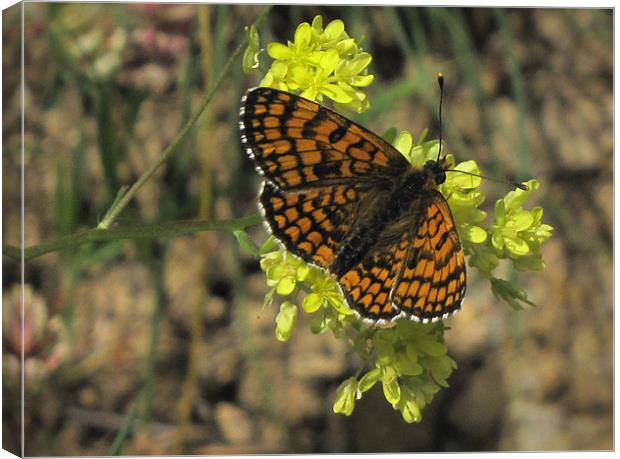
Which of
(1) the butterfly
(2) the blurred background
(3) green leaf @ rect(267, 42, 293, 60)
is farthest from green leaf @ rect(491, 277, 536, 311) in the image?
(2) the blurred background

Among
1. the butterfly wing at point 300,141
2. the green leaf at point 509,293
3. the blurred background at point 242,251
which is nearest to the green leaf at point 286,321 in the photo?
the butterfly wing at point 300,141

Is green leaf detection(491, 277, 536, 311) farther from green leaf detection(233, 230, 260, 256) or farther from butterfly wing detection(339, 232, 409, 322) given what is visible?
green leaf detection(233, 230, 260, 256)

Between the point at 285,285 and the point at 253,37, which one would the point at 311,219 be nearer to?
the point at 285,285

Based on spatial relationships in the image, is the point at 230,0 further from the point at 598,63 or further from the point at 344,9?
the point at 598,63

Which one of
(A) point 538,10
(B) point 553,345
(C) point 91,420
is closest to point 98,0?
(C) point 91,420

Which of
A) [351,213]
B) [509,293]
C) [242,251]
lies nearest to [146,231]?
[351,213]

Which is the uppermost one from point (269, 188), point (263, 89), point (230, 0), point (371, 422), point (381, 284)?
point (230, 0)
